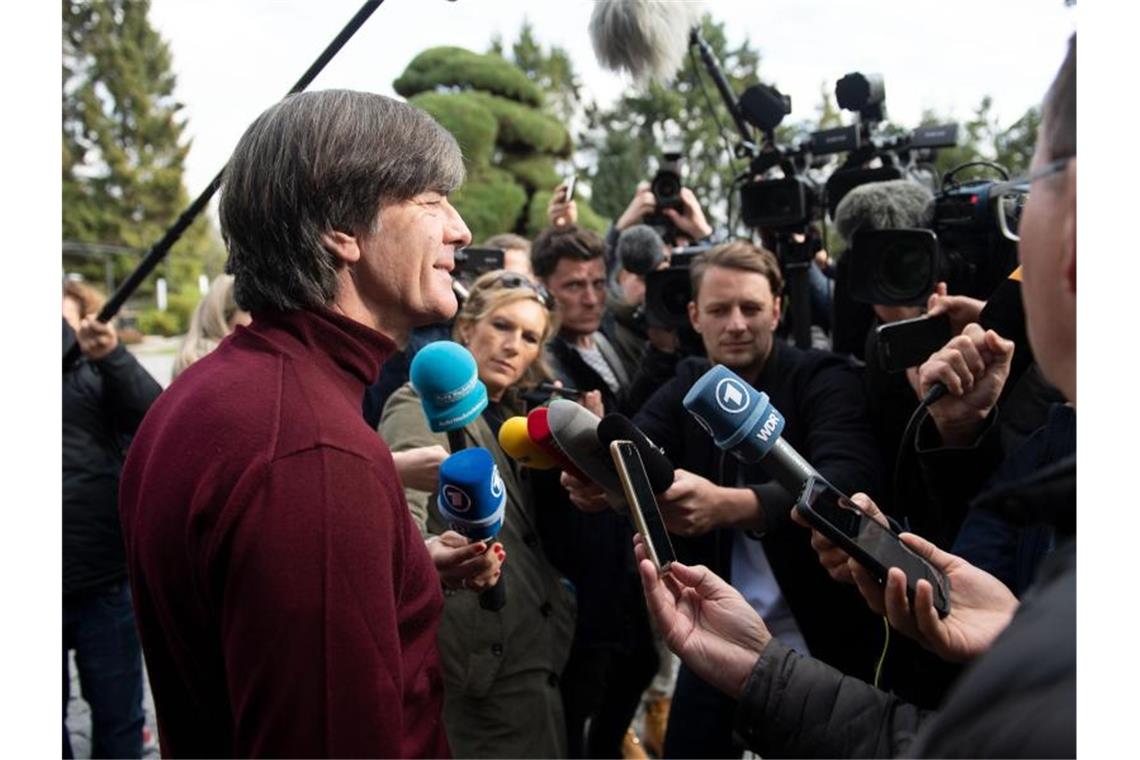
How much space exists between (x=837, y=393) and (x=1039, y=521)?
1136 mm

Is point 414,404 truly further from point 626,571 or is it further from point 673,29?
point 673,29

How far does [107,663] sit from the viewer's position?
3.19m

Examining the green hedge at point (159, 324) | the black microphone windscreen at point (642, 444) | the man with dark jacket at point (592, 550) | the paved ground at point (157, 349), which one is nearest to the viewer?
the black microphone windscreen at point (642, 444)

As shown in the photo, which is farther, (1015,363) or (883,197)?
(883,197)

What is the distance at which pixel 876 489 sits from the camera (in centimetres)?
175

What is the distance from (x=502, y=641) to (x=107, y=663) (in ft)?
5.60

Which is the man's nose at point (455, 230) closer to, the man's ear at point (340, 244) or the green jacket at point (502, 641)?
the man's ear at point (340, 244)

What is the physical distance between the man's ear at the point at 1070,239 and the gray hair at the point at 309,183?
0.85 metres

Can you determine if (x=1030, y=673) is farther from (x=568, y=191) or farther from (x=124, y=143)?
(x=124, y=143)

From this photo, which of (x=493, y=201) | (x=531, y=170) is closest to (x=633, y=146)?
(x=531, y=170)

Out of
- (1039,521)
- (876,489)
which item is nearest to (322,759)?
(1039,521)

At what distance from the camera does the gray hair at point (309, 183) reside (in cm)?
130

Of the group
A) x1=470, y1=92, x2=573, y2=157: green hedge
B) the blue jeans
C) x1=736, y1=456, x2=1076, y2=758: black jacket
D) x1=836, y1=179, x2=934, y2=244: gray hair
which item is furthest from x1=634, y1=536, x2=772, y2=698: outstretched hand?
x1=470, y1=92, x2=573, y2=157: green hedge

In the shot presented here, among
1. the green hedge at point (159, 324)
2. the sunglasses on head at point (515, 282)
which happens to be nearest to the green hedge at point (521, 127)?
the green hedge at point (159, 324)
